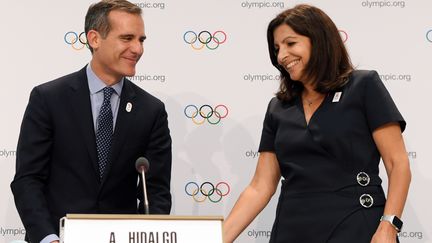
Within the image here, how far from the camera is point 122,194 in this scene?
10.3ft

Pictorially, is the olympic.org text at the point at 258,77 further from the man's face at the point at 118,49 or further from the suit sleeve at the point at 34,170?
the suit sleeve at the point at 34,170

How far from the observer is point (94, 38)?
325cm

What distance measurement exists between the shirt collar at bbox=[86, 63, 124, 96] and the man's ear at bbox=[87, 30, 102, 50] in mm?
101

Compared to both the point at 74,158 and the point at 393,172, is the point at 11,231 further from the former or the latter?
the point at 393,172

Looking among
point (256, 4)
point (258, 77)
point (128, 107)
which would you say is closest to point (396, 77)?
point (258, 77)

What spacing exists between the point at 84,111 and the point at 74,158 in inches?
7.8

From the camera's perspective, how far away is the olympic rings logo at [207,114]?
12.5ft

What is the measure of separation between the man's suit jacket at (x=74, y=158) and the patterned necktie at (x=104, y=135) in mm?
29

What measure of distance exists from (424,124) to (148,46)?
1.44 metres

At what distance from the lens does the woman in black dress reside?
2.72 metres

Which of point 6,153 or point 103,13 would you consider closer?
point 103,13

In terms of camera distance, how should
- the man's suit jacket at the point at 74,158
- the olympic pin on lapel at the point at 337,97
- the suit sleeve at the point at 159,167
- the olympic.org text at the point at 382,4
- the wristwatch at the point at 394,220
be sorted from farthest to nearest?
the olympic.org text at the point at 382,4, the suit sleeve at the point at 159,167, the man's suit jacket at the point at 74,158, the olympic pin on lapel at the point at 337,97, the wristwatch at the point at 394,220

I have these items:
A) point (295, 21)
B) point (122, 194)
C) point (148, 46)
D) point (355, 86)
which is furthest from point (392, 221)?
point (148, 46)

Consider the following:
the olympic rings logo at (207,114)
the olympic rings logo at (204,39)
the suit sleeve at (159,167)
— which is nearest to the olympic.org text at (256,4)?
the olympic rings logo at (204,39)
